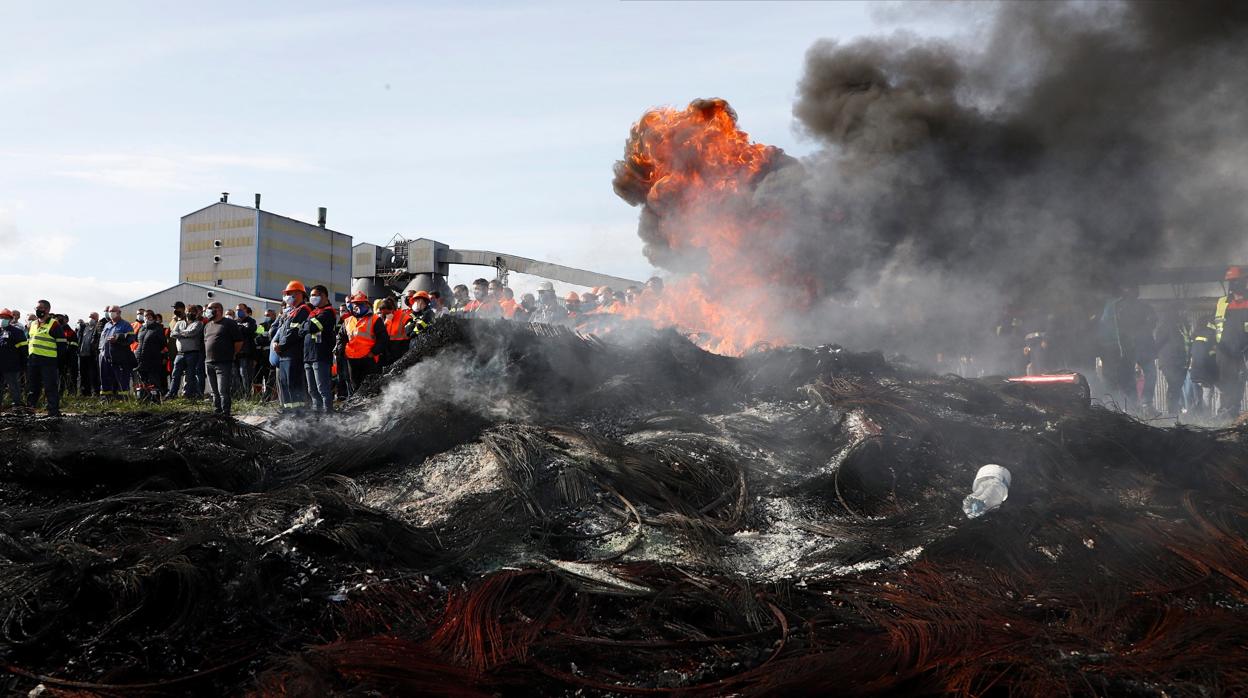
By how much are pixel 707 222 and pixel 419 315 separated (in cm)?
740

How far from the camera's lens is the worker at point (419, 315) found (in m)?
13.0

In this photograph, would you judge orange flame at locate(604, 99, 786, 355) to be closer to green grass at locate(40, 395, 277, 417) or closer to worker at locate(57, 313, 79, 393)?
green grass at locate(40, 395, 277, 417)

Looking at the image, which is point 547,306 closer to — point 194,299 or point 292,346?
point 292,346

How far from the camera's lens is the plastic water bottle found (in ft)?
20.4

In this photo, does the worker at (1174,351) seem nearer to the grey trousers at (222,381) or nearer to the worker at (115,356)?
the grey trousers at (222,381)

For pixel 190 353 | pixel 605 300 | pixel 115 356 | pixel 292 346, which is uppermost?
pixel 605 300

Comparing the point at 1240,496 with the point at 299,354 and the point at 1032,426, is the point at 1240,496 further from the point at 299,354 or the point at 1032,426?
the point at 299,354

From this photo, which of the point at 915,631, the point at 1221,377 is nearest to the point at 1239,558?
the point at 915,631

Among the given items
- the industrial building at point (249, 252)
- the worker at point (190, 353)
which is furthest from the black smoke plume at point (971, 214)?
the industrial building at point (249, 252)

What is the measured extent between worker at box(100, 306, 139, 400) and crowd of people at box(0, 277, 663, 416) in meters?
0.02

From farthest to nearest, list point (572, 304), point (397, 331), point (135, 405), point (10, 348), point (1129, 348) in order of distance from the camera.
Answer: point (572, 304)
point (135, 405)
point (1129, 348)
point (10, 348)
point (397, 331)

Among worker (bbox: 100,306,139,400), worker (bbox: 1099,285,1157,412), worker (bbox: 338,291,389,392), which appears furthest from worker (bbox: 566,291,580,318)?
worker (bbox: 1099,285,1157,412)

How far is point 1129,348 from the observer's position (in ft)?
45.8

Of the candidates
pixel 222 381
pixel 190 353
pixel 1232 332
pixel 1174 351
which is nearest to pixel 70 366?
pixel 190 353
